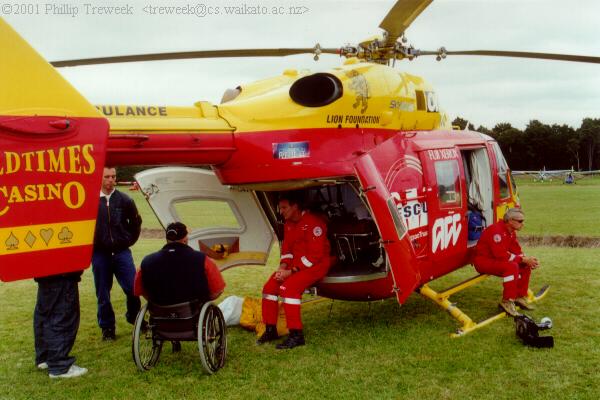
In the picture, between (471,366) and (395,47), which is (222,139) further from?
(471,366)

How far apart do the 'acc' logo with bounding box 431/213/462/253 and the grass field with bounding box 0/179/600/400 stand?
941 millimetres

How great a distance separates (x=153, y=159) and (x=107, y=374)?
2.10 metres

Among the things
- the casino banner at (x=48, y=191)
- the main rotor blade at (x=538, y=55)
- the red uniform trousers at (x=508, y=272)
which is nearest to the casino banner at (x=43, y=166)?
the casino banner at (x=48, y=191)

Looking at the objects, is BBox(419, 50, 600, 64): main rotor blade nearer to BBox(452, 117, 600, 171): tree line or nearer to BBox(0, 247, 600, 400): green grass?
BBox(0, 247, 600, 400): green grass

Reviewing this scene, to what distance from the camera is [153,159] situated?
16.0 feet

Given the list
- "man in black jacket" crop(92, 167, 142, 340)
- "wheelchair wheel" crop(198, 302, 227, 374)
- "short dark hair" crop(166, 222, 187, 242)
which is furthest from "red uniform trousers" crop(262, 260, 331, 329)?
"man in black jacket" crop(92, 167, 142, 340)

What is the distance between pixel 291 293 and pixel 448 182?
95.8 inches

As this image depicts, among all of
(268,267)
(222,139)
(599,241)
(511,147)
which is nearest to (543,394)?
(222,139)

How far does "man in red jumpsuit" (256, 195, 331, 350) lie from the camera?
5.86 metres

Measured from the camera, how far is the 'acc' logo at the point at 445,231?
644 cm

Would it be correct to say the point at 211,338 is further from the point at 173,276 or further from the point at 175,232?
the point at 175,232

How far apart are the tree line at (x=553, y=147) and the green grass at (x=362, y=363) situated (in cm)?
8428

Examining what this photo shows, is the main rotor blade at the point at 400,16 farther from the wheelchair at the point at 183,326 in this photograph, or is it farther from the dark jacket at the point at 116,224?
the dark jacket at the point at 116,224

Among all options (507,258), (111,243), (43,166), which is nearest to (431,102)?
(507,258)
